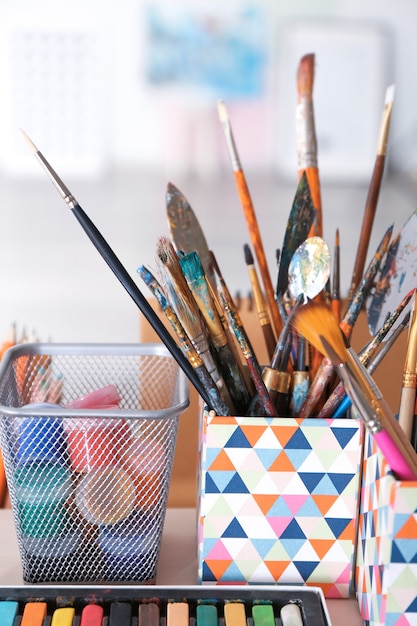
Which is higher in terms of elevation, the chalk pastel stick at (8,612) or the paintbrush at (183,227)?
the paintbrush at (183,227)

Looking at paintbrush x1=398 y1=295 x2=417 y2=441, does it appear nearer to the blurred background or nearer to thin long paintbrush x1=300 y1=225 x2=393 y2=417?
thin long paintbrush x1=300 y1=225 x2=393 y2=417

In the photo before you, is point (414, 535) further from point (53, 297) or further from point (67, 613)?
point (53, 297)

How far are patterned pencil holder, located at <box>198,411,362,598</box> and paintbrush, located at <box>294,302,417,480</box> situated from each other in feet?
0.17

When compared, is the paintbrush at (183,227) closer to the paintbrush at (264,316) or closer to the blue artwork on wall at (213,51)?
the paintbrush at (264,316)

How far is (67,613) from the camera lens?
501 mm

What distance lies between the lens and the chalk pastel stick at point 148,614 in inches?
19.7

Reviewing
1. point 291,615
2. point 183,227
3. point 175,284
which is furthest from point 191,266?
point 291,615

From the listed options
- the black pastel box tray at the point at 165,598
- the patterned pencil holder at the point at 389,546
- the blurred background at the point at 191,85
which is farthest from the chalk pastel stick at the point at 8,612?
the blurred background at the point at 191,85

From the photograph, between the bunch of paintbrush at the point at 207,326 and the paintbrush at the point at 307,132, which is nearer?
the bunch of paintbrush at the point at 207,326

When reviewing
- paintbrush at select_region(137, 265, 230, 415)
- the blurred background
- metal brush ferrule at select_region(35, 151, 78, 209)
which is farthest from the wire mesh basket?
the blurred background

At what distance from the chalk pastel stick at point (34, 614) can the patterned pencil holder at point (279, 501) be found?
105mm

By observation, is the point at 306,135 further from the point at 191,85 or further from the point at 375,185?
the point at 191,85

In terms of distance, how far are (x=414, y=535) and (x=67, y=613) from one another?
0.21 m

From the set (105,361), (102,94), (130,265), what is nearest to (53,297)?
(130,265)
